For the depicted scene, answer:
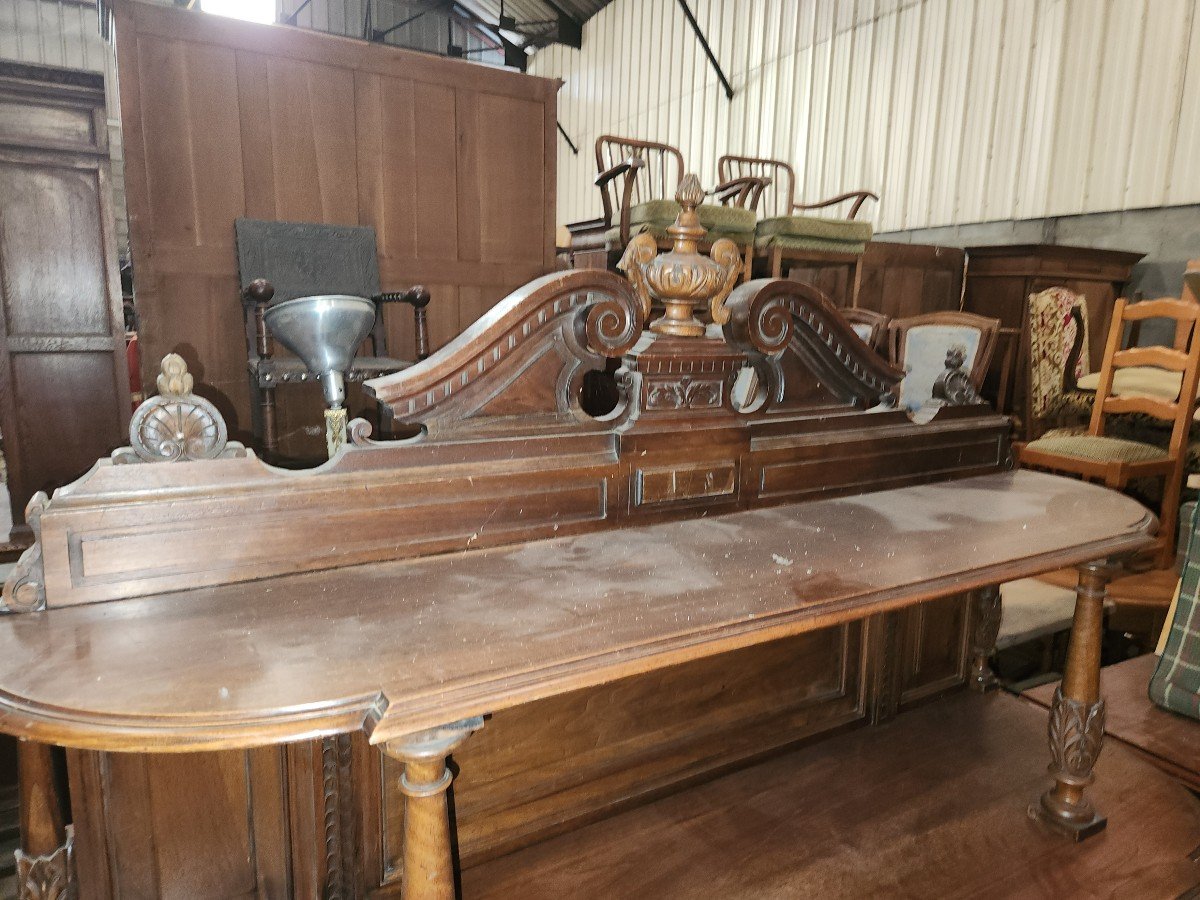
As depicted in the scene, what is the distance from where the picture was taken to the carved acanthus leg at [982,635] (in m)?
2.13

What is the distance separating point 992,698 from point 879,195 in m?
4.29

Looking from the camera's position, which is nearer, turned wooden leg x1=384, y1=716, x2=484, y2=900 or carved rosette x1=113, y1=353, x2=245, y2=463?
turned wooden leg x1=384, y1=716, x2=484, y2=900

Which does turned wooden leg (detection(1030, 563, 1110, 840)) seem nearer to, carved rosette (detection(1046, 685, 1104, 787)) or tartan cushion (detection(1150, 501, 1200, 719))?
carved rosette (detection(1046, 685, 1104, 787))

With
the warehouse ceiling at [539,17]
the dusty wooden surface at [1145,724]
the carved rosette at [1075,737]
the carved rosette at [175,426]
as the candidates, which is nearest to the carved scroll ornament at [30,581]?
the carved rosette at [175,426]

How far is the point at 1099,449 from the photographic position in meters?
3.16

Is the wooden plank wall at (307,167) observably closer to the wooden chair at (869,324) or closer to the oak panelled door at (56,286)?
the oak panelled door at (56,286)

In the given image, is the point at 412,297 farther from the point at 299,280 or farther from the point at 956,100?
the point at 956,100

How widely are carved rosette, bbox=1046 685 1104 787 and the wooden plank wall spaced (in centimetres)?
240

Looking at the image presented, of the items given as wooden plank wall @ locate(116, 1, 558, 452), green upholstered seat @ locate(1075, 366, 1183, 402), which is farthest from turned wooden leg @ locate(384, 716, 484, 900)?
green upholstered seat @ locate(1075, 366, 1183, 402)

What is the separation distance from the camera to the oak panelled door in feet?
7.22

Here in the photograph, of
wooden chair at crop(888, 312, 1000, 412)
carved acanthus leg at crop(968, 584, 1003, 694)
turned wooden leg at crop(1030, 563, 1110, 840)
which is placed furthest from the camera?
wooden chair at crop(888, 312, 1000, 412)

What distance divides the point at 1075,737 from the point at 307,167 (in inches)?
112

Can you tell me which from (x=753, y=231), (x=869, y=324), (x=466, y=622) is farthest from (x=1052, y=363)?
(x=466, y=622)

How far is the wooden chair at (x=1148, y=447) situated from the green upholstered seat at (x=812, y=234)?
151 centimetres
